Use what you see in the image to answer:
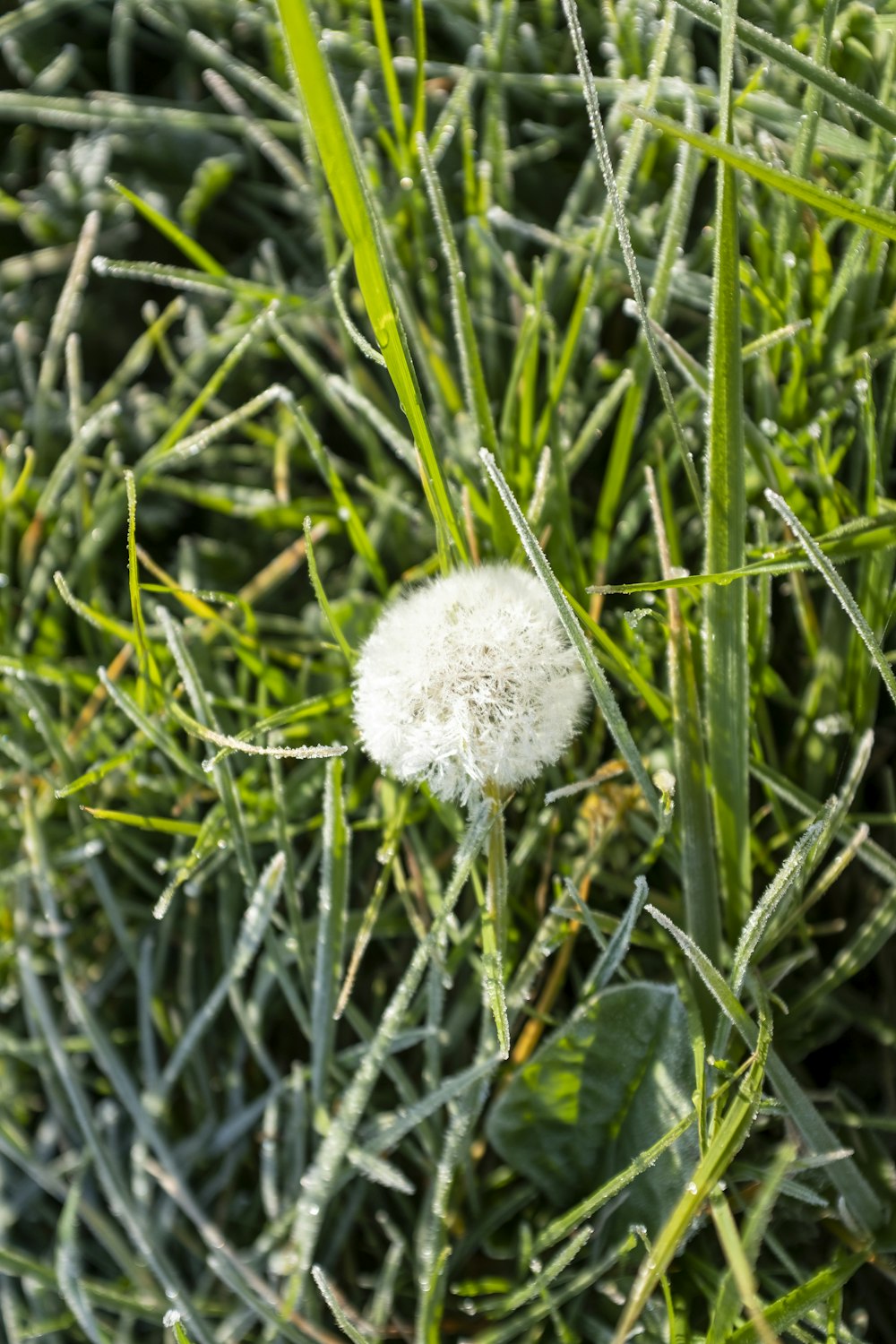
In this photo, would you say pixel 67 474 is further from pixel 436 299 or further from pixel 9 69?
pixel 9 69

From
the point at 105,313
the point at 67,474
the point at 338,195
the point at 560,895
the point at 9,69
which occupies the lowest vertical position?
the point at 560,895

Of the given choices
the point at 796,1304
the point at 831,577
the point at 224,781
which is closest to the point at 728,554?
the point at 831,577

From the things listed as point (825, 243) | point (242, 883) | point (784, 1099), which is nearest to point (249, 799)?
point (242, 883)

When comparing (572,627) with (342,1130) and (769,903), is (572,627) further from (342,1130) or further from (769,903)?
(342,1130)

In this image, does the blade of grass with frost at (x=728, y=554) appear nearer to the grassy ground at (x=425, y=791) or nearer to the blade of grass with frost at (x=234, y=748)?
the grassy ground at (x=425, y=791)

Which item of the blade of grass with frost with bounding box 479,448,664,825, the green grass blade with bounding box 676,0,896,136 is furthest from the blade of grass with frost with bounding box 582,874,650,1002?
the green grass blade with bounding box 676,0,896,136

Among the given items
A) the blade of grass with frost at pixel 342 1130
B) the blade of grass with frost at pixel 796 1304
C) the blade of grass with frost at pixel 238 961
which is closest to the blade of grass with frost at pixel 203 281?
the blade of grass with frost at pixel 238 961

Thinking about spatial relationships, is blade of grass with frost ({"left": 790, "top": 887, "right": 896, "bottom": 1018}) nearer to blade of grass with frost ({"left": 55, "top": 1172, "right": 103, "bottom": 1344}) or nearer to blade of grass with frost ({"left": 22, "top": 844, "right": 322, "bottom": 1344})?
blade of grass with frost ({"left": 22, "top": 844, "right": 322, "bottom": 1344})
